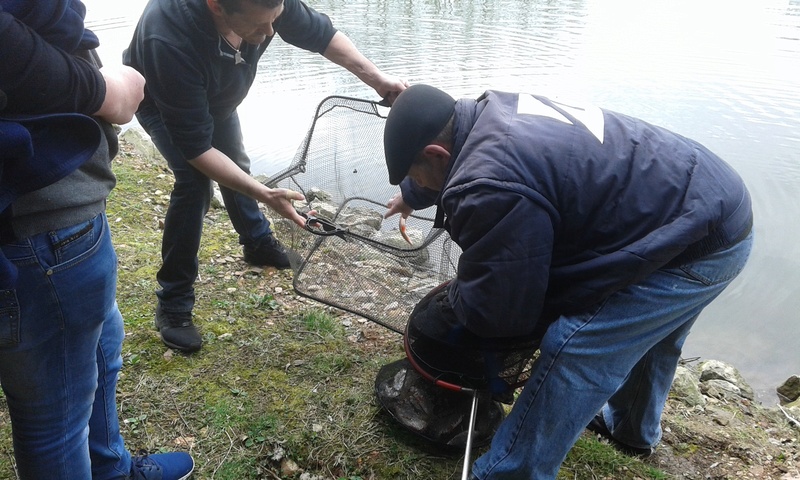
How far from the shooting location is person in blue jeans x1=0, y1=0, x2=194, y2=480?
1288 millimetres

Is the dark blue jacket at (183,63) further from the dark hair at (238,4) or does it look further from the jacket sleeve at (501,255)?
the jacket sleeve at (501,255)

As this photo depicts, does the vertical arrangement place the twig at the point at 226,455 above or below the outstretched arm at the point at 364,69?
below

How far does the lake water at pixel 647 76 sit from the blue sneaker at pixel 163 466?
452cm

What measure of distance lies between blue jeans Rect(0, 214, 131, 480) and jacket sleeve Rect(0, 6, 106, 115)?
321 millimetres

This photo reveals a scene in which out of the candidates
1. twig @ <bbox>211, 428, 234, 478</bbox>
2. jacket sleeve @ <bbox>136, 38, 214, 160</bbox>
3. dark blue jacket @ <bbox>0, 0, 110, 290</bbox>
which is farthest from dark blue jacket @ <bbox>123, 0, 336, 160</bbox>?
twig @ <bbox>211, 428, 234, 478</bbox>

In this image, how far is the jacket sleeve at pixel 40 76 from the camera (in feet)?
4.01

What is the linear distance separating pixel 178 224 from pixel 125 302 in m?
0.77

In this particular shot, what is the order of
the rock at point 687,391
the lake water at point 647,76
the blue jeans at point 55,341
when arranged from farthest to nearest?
the lake water at point 647,76
the rock at point 687,391
the blue jeans at point 55,341

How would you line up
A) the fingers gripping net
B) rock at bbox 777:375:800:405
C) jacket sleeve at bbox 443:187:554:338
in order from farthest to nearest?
1. rock at bbox 777:375:800:405
2. the fingers gripping net
3. jacket sleeve at bbox 443:187:554:338

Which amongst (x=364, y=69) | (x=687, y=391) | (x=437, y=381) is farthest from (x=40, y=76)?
(x=687, y=391)

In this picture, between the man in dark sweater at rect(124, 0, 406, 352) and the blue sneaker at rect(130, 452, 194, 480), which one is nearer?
the blue sneaker at rect(130, 452, 194, 480)

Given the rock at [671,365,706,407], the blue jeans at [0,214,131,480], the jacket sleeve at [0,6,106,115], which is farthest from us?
the rock at [671,365,706,407]

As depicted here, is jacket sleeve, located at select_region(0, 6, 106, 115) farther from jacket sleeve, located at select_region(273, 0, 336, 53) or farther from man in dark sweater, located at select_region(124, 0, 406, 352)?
jacket sleeve, located at select_region(273, 0, 336, 53)

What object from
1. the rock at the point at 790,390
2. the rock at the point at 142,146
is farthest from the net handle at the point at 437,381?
the rock at the point at 142,146
